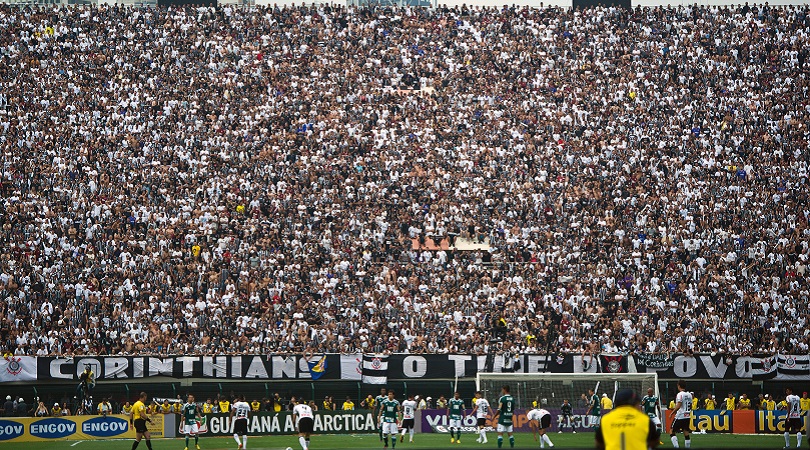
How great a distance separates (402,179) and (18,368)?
20012mm

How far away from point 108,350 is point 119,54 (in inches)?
821

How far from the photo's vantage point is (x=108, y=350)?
42625mm

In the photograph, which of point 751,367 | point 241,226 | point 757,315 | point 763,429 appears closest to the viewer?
point 763,429

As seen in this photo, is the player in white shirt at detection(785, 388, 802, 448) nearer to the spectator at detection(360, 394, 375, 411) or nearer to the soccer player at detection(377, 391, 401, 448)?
the soccer player at detection(377, 391, 401, 448)

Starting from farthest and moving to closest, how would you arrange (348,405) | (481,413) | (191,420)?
(348,405) < (481,413) < (191,420)

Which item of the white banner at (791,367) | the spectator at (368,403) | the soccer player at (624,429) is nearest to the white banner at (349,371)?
the spectator at (368,403)

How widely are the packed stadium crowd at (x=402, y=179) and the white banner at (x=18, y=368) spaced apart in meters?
2.11

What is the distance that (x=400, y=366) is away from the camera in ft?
136

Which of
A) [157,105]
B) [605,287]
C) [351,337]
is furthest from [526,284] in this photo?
[157,105]

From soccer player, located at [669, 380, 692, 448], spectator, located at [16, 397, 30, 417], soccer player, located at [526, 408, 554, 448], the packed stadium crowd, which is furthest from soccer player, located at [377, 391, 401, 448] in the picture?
spectator, located at [16, 397, 30, 417]

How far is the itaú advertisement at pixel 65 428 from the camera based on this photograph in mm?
36656

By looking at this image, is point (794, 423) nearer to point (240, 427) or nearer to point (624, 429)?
point (240, 427)

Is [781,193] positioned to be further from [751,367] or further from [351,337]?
[351,337]

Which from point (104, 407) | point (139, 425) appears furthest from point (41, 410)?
point (139, 425)
